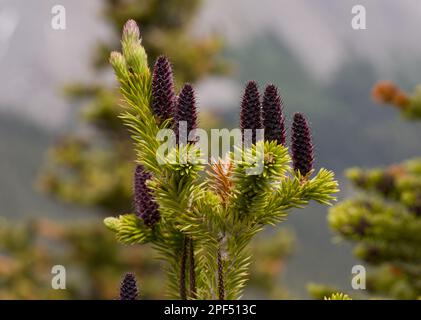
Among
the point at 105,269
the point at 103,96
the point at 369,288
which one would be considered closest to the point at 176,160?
the point at 369,288

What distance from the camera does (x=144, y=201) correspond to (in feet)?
8.58

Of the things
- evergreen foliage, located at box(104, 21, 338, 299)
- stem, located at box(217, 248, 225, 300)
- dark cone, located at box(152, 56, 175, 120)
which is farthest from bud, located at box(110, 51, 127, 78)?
stem, located at box(217, 248, 225, 300)

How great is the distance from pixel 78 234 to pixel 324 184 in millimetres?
18817

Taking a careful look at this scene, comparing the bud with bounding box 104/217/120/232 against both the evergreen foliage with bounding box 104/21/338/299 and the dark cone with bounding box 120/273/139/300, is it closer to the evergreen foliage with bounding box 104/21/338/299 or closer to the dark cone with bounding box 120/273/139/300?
the evergreen foliage with bounding box 104/21/338/299

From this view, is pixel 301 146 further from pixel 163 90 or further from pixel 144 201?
pixel 144 201

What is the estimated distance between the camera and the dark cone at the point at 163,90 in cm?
235

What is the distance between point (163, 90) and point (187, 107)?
0.46 ft

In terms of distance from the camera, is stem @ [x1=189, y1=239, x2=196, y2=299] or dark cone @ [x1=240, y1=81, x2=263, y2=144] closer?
dark cone @ [x1=240, y1=81, x2=263, y2=144]

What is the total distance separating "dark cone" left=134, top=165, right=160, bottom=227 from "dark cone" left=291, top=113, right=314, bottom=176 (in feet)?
1.86

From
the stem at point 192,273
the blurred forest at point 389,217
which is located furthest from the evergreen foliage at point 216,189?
the blurred forest at point 389,217

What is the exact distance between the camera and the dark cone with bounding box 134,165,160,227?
2590 mm

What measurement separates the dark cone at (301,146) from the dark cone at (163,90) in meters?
0.43

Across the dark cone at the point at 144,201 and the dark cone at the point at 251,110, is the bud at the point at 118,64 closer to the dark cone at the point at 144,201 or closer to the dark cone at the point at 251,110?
the dark cone at the point at 144,201

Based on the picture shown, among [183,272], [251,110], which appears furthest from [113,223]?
[251,110]
